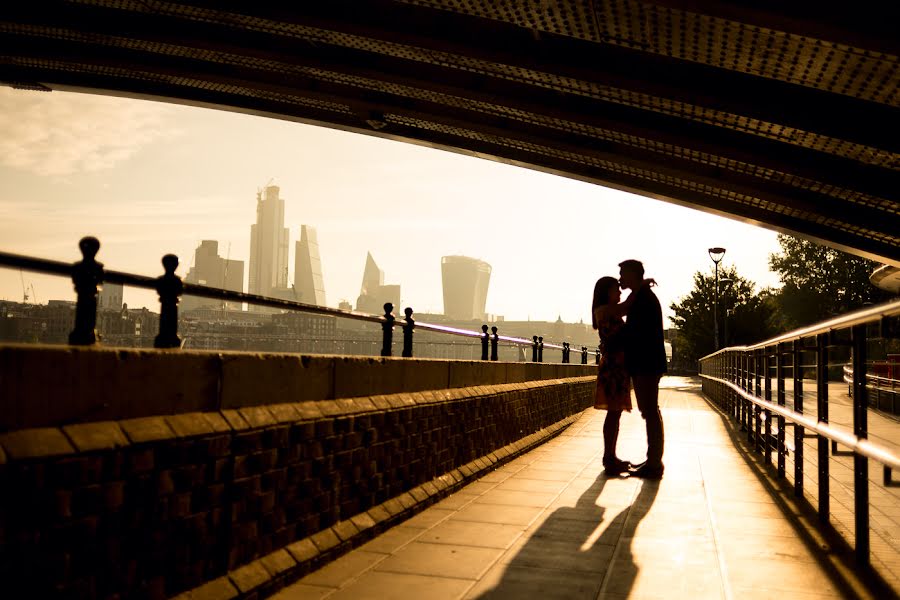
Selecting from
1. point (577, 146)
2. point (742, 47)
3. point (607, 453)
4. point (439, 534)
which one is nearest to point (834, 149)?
point (742, 47)

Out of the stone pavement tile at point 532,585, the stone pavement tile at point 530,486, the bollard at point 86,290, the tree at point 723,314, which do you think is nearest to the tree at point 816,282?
the tree at point 723,314

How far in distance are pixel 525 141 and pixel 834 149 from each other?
3712mm

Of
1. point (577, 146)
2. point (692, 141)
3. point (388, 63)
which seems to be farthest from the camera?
point (577, 146)

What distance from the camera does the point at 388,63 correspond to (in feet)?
30.5

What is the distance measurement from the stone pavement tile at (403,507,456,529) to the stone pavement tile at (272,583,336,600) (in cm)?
171

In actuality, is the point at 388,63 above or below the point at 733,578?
above

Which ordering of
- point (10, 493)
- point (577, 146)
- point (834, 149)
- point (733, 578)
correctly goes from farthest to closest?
point (577, 146)
point (834, 149)
point (733, 578)
point (10, 493)

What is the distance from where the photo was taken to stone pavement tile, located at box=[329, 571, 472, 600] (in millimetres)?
4281

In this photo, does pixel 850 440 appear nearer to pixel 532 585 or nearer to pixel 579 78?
pixel 532 585

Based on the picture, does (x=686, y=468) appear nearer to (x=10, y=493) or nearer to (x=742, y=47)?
(x=742, y=47)

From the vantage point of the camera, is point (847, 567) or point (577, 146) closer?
point (847, 567)

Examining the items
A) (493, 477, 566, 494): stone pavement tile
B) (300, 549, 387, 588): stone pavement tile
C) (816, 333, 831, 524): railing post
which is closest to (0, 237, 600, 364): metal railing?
(300, 549, 387, 588): stone pavement tile

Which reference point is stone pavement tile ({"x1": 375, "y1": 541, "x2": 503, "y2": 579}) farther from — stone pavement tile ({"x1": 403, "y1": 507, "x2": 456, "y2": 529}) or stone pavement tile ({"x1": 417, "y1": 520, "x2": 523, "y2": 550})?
stone pavement tile ({"x1": 403, "y1": 507, "x2": 456, "y2": 529})

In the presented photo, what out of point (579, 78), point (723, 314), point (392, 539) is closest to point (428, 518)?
point (392, 539)
